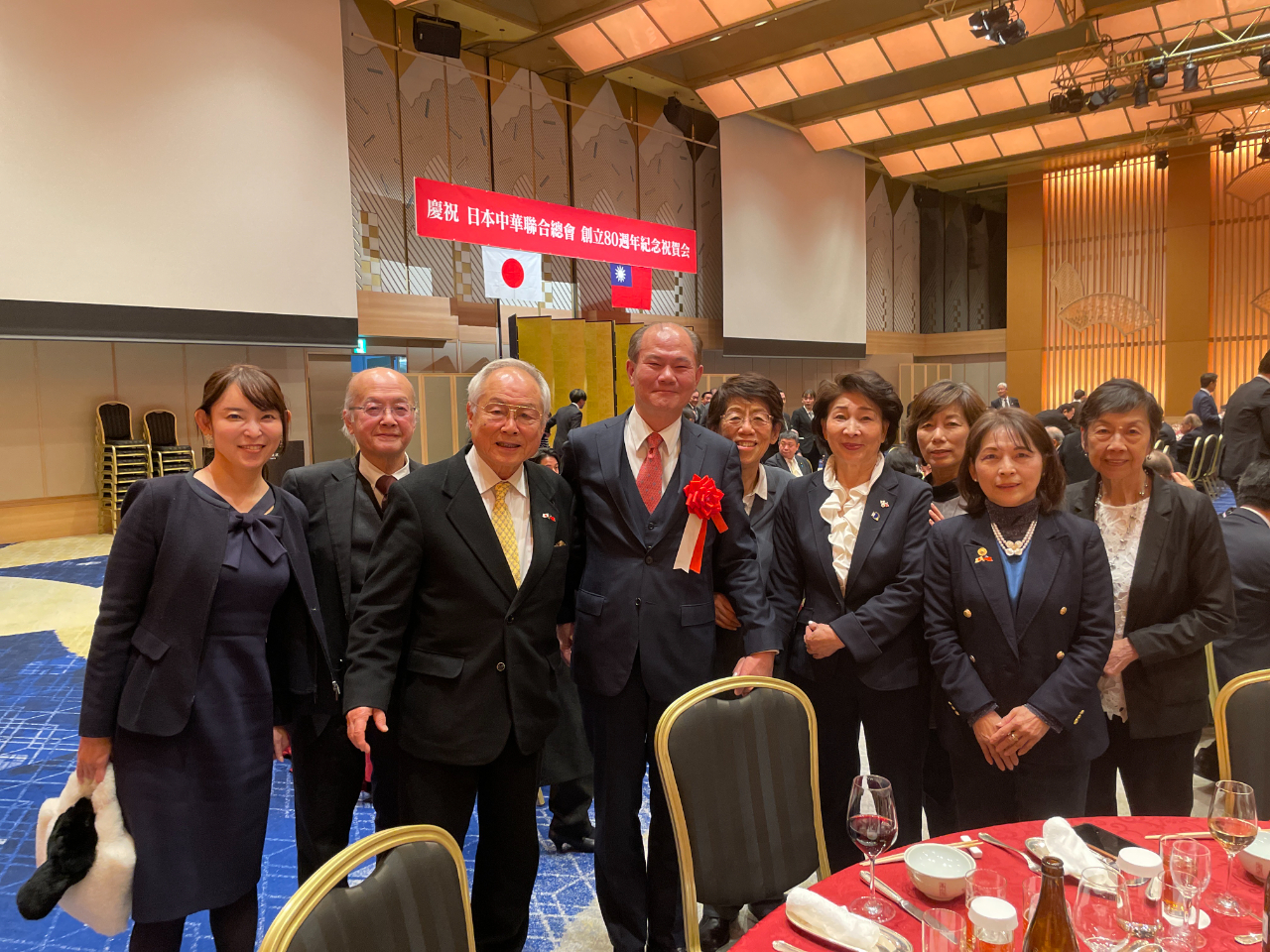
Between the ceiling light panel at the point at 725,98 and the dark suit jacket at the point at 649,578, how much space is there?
1048 cm

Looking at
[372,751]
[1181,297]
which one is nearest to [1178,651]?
[372,751]

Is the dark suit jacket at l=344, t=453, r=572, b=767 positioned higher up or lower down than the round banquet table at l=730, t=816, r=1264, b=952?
higher up

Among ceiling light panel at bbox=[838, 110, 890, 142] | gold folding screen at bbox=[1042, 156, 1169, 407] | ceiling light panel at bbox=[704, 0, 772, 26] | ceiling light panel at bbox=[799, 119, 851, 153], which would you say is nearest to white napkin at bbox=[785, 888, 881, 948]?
ceiling light panel at bbox=[704, 0, 772, 26]

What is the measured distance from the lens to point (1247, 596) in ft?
9.58

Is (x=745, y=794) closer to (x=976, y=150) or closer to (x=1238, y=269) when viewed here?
(x=976, y=150)

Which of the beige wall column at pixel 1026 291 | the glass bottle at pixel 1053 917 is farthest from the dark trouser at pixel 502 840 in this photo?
the beige wall column at pixel 1026 291

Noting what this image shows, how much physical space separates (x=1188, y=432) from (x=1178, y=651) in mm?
9640

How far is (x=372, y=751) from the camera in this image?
2.36 meters

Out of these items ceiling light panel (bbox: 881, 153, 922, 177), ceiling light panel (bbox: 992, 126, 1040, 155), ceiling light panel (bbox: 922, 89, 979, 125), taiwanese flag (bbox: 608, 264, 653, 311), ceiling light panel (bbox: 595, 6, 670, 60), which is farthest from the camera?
ceiling light panel (bbox: 881, 153, 922, 177)

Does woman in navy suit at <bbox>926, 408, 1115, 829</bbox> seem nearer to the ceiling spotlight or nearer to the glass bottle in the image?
the glass bottle

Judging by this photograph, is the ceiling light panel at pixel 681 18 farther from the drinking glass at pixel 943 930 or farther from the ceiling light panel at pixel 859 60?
the drinking glass at pixel 943 930

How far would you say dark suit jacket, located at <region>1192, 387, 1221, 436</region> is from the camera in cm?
997

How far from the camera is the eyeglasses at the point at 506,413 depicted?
207cm

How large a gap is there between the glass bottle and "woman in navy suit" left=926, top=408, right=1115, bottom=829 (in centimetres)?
102
